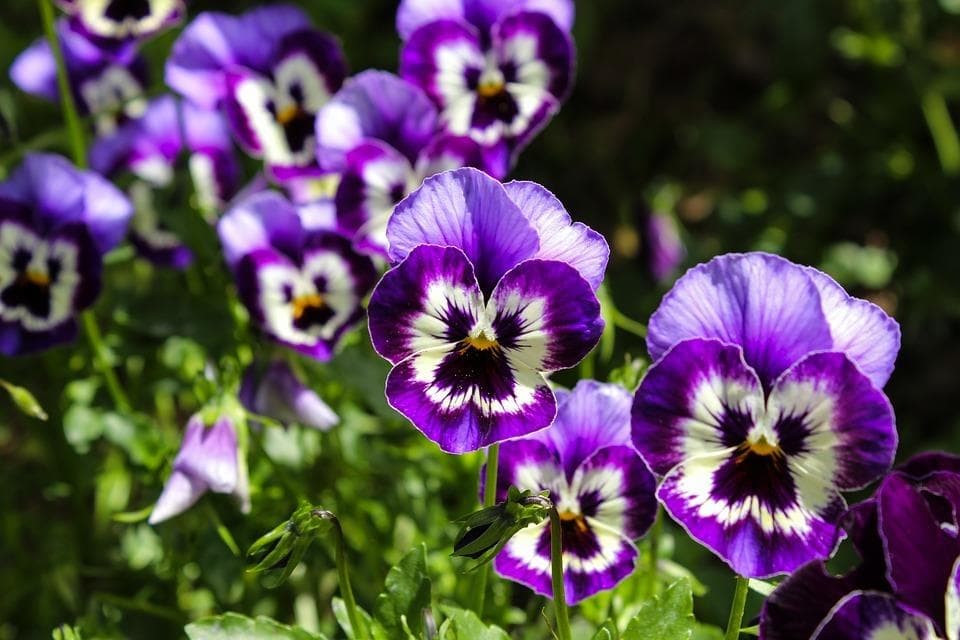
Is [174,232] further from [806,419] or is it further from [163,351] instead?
[806,419]

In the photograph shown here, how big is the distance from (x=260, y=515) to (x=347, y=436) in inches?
8.4

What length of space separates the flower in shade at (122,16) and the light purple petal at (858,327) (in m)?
1.07

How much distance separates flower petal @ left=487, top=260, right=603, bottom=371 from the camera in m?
0.99

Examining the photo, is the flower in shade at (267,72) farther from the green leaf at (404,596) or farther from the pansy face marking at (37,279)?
the green leaf at (404,596)

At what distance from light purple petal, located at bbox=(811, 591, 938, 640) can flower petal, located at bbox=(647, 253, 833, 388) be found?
7.5 inches

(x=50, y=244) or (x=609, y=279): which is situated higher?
(x=50, y=244)

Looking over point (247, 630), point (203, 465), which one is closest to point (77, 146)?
point (203, 465)

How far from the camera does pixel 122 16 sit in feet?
5.61

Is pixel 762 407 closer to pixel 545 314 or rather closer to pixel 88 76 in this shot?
→ pixel 545 314

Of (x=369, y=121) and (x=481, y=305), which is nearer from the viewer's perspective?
(x=481, y=305)

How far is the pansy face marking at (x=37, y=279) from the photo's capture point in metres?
1.58

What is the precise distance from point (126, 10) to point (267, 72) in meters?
0.21

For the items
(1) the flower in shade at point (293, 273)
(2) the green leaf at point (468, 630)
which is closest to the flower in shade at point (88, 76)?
(1) the flower in shade at point (293, 273)

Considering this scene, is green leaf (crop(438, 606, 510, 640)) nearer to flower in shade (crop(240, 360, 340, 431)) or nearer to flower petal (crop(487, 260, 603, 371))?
flower petal (crop(487, 260, 603, 371))
